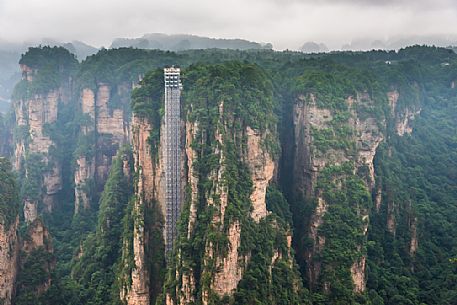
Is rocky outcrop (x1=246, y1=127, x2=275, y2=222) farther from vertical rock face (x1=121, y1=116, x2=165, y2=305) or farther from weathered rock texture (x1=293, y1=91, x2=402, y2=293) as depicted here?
vertical rock face (x1=121, y1=116, x2=165, y2=305)

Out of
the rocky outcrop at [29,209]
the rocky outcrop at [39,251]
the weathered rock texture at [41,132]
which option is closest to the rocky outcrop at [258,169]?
the rocky outcrop at [39,251]

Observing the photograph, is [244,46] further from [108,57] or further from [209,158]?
[209,158]

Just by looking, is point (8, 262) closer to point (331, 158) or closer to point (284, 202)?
point (284, 202)

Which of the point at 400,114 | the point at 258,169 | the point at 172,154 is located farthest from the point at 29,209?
the point at 400,114

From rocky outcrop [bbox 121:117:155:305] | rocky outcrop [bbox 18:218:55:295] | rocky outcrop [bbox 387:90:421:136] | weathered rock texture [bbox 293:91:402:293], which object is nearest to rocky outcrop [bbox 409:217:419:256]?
weathered rock texture [bbox 293:91:402:293]

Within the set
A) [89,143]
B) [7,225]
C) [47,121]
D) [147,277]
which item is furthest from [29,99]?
[147,277]

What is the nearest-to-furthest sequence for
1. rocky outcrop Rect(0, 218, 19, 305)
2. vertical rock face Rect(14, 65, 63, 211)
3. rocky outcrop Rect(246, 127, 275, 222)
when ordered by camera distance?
rocky outcrop Rect(0, 218, 19, 305)
rocky outcrop Rect(246, 127, 275, 222)
vertical rock face Rect(14, 65, 63, 211)
